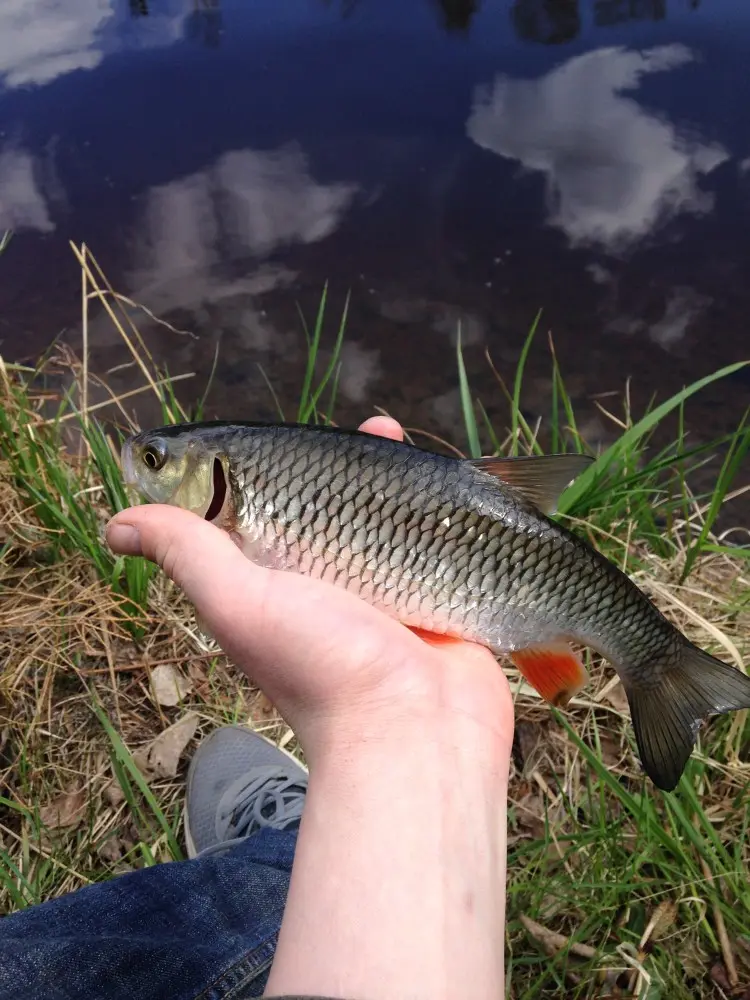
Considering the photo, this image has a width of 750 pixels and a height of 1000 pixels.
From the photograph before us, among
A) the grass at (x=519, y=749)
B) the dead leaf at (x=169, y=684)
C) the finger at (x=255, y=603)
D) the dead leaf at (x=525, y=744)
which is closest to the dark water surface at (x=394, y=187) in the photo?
the grass at (x=519, y=749)

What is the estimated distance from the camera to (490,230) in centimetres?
627

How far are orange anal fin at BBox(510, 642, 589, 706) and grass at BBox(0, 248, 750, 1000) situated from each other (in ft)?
0.47

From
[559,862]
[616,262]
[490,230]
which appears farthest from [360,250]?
[559,862]

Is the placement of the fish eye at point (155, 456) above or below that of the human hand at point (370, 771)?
above

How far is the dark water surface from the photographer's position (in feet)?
17.8

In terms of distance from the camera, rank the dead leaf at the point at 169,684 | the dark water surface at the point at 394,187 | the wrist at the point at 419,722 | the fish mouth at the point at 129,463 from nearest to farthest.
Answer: the wrist at the point at 419,722 < the fish mouth at the point at 129,463 < the dead leaf at the point at 169,684 < the dark water surface at the point at 394,187

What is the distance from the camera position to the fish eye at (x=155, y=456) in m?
2.13

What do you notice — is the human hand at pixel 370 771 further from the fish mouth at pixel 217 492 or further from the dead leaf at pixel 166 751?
the dead leaf at pixel 166 751

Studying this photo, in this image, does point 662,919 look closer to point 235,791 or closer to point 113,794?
point 235,791

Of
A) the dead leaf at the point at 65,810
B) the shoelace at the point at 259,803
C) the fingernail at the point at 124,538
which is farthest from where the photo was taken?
the shoelace at the point at 259,803

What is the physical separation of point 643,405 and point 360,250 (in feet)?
8.01

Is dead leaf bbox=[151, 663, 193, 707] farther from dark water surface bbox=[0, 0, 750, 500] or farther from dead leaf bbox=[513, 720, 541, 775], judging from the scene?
dark water surface bbox=[0, 0, 750, 500]

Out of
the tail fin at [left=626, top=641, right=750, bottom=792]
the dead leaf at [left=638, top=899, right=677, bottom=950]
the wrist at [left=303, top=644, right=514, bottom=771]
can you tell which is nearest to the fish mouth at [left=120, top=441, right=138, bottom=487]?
the wrist at [left=303, top=644, right=514, bottom=771]

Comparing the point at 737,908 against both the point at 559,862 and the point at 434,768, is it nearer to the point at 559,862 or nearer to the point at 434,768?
the point at 559,862
